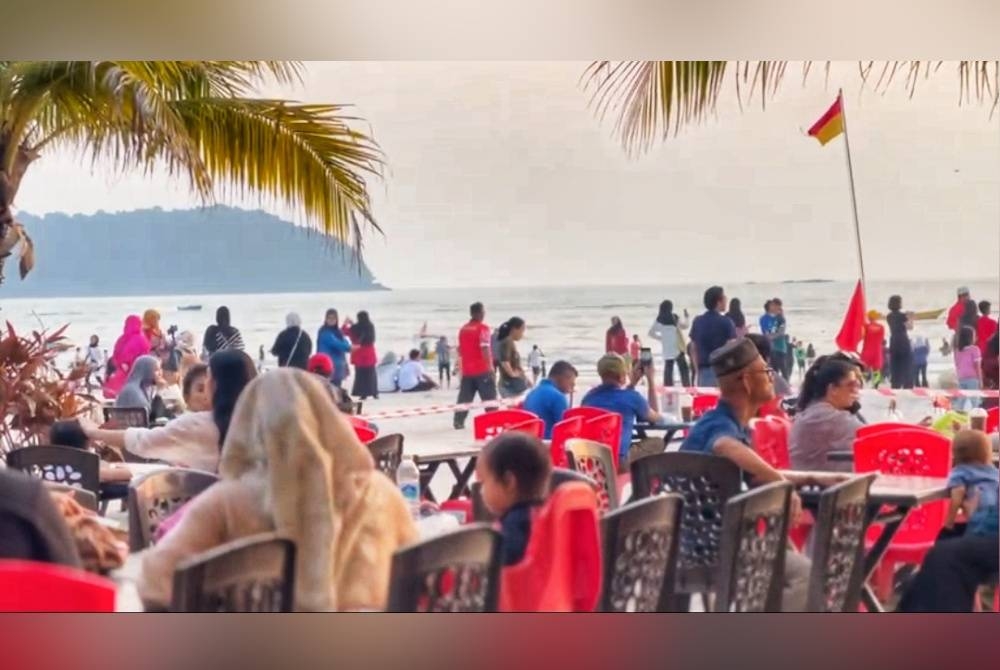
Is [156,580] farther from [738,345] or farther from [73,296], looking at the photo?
[738,345]

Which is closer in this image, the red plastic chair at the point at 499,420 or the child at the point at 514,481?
the child at the point at 514,481

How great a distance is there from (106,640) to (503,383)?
159 centimetres

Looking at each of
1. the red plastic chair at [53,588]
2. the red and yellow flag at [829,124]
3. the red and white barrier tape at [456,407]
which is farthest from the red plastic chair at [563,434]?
the red plastic chair at [53,588]

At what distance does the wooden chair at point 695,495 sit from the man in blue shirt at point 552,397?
0.30m

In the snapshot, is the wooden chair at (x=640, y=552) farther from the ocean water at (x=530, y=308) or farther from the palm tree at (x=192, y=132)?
the palm tree at (x=192, y=132)

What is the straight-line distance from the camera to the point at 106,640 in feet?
16.7

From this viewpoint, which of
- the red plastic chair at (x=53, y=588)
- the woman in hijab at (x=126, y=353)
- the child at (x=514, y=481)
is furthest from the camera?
the woman in hijab at (x=126, y=353)

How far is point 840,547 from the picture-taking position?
4.96 m

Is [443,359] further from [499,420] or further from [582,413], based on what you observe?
[582,413]

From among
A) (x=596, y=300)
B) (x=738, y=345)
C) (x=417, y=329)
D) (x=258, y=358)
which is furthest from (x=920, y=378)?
(x=258, y=358)

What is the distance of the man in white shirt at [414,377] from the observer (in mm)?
4984

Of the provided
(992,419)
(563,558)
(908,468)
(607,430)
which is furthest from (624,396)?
(992,419)

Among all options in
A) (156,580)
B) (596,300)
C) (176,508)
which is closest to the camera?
(156,580)

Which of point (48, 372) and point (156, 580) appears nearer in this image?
point (156, 580)
